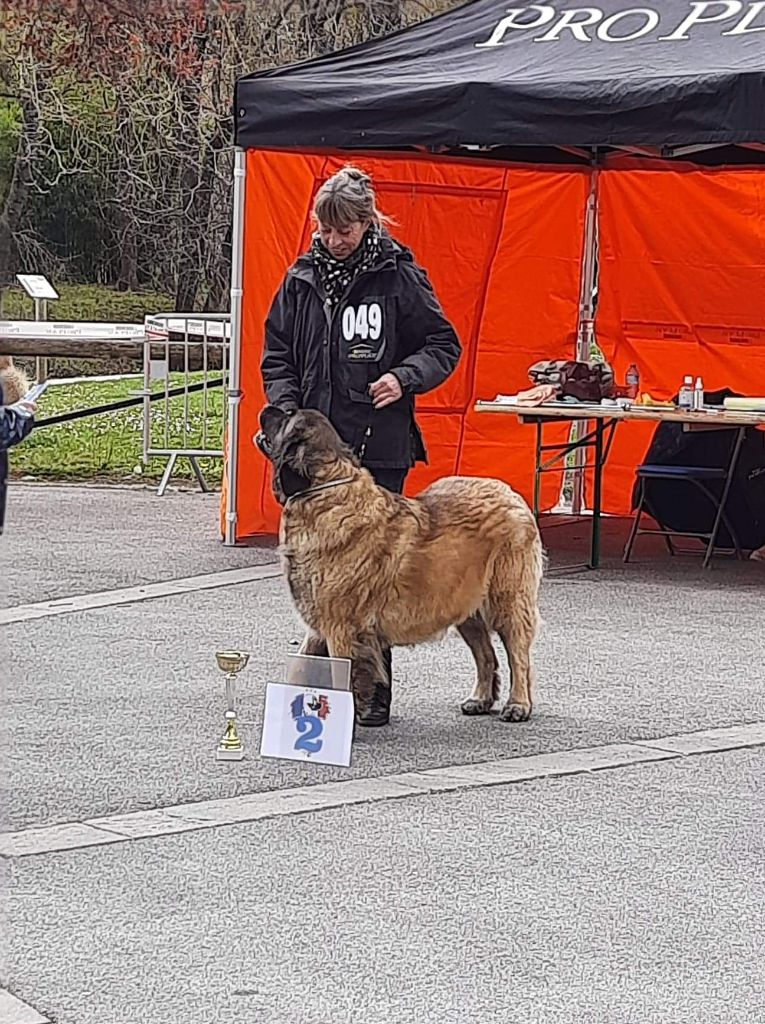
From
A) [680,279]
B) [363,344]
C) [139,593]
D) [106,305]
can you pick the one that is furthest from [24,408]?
[680,279]

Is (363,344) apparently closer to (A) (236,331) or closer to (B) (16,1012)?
(B) (16,1012)

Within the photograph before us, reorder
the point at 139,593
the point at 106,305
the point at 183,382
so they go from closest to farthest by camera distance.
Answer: the point at 139,593, the point at 106,305, the point at 183,382

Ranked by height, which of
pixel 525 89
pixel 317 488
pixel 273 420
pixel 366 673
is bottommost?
pixel 366 673

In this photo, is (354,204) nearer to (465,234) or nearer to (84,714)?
(84,714)

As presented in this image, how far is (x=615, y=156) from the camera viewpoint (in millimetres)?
12867

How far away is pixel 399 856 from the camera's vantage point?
17.2 feet

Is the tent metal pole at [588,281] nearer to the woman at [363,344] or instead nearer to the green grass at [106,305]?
the green grass at [106,305]

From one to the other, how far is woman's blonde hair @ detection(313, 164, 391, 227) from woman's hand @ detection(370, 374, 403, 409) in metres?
0.59

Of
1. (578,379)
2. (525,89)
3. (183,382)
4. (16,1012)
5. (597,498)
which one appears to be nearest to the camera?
(16,1012)

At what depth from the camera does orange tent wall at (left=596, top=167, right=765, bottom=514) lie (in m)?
13.0

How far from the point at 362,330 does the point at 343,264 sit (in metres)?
0.26

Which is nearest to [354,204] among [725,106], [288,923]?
[288,923]

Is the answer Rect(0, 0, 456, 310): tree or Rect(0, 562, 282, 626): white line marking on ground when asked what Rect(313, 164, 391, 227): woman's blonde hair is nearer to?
Rect(0, 0, 456, 310): tree

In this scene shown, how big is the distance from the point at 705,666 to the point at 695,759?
1.90m
